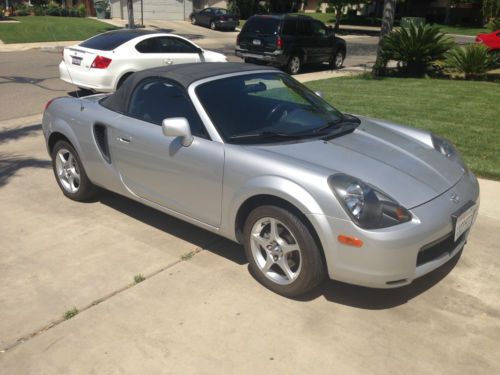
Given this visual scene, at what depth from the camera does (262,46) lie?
15.9 m

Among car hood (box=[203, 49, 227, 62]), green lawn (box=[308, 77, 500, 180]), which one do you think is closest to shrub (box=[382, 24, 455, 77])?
green lawn (box=[308, 77, 500, 180])

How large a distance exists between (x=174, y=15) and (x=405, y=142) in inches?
1528

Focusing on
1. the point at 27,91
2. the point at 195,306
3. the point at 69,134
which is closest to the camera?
the point at 195,306

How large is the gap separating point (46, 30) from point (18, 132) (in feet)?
67.7

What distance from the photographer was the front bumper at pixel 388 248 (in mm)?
3174

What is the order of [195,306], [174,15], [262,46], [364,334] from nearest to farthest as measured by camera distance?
[364,334], [195,306], [262,46], [174,15]

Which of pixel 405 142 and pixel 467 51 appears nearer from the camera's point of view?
pixel 405 142

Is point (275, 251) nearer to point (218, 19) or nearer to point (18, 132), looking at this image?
point (18, 132)

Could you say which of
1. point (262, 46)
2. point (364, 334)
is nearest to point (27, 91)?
point (262, 46)

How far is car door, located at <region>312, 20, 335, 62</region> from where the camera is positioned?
55.1ft

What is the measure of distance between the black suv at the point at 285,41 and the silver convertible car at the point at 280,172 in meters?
11.1

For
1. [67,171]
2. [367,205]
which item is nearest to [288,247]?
[367,205]

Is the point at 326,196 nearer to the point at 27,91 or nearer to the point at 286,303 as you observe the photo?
the point at 286,303

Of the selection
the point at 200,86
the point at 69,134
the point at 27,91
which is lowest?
the point at 27,91
